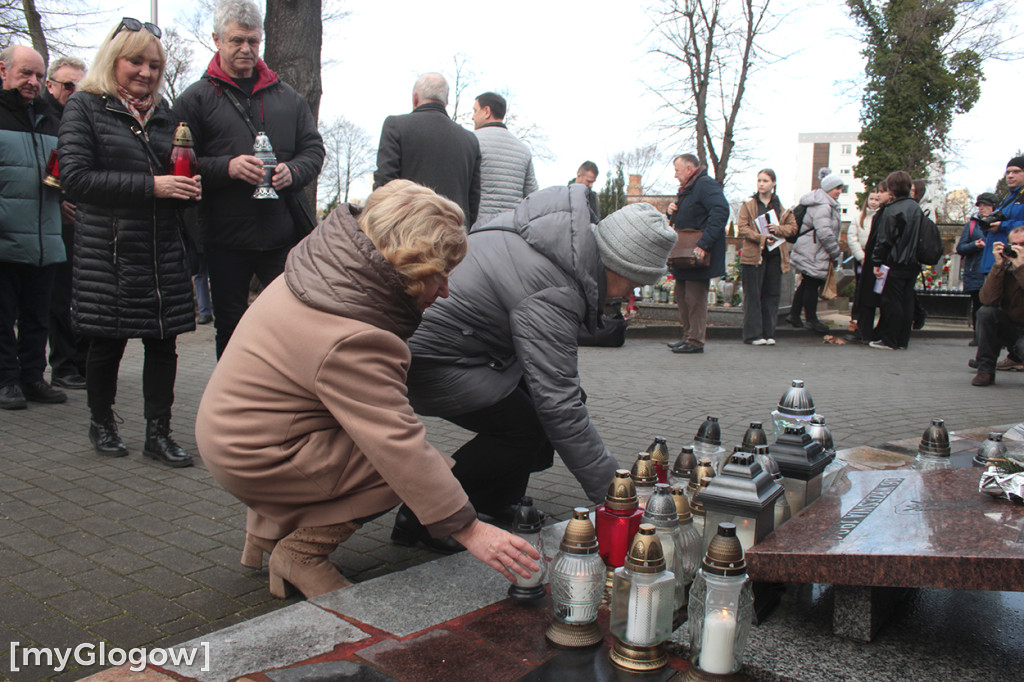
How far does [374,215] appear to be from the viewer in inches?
95.1

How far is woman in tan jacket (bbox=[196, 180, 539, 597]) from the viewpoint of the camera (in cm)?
232

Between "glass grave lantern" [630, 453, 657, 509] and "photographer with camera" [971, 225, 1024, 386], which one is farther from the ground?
"photographer with camera" [971, 225, 1024, 386]

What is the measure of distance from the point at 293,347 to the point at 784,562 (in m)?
1.45

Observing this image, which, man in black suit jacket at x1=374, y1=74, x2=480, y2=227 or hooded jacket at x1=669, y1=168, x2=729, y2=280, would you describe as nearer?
man in black suit jacket at x1=374, y1=74, x2=480, y2=227

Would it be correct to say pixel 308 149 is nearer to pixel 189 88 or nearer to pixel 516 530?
pixel 189 88

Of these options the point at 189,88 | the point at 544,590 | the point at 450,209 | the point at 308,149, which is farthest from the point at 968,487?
the point at 189,88

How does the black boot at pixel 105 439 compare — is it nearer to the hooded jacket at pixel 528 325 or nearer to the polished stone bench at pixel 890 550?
the hooded jacket at pixel 528 325

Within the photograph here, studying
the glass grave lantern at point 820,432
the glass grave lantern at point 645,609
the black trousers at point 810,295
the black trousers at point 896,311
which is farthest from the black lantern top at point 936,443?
the black trousers at point 810,295

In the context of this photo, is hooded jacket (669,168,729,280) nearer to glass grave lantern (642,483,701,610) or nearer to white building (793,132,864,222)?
glass grave lantern (642,483,701,610)

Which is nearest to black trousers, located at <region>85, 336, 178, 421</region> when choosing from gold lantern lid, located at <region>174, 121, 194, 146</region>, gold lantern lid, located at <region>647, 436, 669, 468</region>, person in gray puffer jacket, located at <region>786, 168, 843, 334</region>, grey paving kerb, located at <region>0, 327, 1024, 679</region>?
grey paving kerb, located at <region>0, 327, 1024, 679</region>

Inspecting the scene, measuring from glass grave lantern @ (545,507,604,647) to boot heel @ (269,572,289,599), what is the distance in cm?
96

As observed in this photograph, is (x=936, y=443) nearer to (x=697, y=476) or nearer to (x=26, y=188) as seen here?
(x=697, y=476)

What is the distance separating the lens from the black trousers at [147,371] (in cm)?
431

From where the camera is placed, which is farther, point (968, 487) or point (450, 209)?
point (968, 487)
